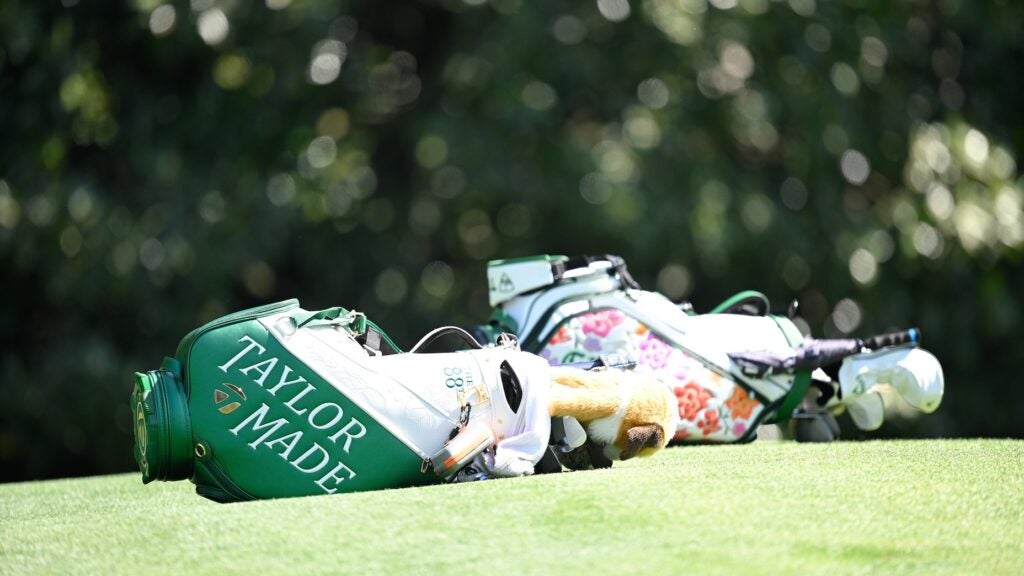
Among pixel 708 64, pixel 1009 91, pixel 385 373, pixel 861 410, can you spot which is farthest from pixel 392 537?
pixel 1009 91

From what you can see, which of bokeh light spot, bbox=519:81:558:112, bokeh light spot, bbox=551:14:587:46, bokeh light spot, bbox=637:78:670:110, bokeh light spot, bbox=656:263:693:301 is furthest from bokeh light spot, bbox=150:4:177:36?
bokeh light spot, bbox=656:263:693:301

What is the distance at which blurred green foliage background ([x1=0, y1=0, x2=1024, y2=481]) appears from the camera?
19.2ft

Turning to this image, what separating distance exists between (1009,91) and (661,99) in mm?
1717

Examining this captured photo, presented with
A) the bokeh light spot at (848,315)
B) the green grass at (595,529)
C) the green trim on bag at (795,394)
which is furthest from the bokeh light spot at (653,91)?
the green grass at (595,529)

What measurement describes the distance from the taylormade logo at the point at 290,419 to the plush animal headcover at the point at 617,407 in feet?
→ 1.20

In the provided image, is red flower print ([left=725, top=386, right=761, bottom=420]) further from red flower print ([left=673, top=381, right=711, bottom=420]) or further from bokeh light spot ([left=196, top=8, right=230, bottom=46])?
bokeh light spot ([left=196, top=8, right=230, bottom=46])

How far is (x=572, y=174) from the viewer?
5887 mm

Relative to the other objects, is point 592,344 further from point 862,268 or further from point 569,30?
point 862,268

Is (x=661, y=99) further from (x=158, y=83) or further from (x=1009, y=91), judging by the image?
(x=158, y=83)

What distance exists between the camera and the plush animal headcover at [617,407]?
2.40 metres

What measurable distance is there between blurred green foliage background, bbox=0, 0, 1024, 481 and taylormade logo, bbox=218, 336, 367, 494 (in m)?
3.66

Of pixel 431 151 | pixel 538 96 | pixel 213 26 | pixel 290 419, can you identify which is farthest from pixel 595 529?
pixel 213 26

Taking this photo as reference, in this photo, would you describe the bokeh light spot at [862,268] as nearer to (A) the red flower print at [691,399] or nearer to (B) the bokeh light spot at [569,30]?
(B) the bokeh light spot at [569,30]

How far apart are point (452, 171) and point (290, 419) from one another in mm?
3893
